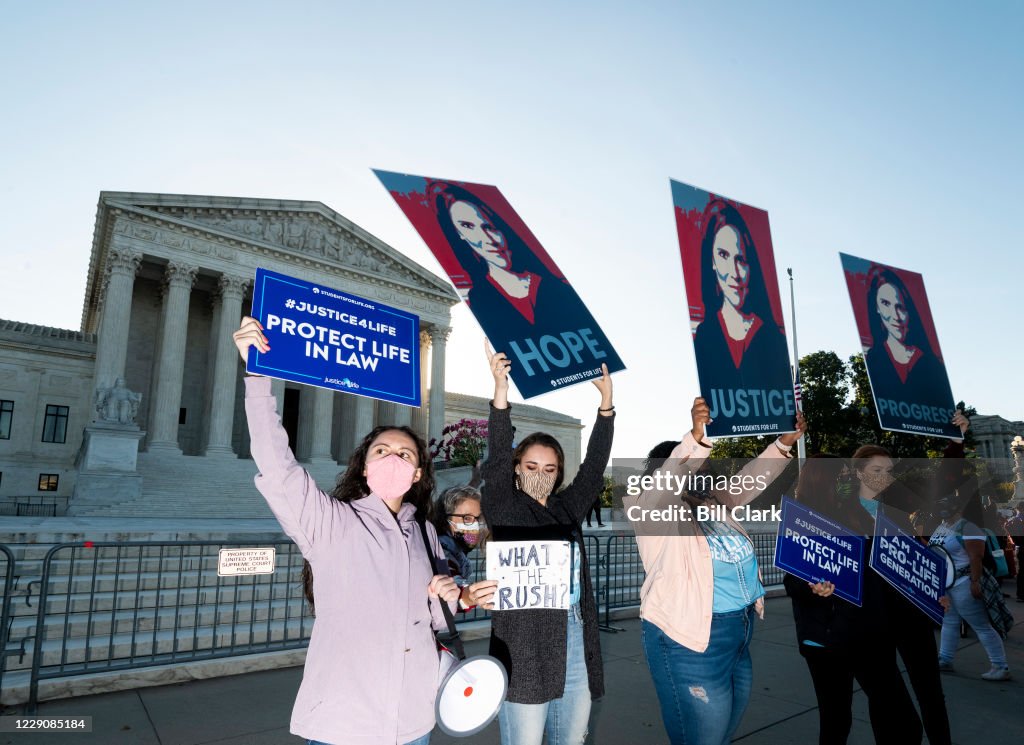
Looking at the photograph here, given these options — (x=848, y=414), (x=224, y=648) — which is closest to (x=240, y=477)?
(x=224, y=648)

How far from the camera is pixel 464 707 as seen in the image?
2.27m

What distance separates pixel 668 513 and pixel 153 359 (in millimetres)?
34577

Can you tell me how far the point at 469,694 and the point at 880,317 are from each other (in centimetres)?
493

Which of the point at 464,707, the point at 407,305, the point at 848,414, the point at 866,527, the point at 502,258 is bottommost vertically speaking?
the point at 464,707

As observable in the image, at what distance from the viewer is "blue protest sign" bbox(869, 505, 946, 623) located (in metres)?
3.71

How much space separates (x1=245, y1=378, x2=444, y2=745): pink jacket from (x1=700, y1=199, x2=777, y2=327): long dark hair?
9.73ft

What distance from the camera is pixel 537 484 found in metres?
3.00

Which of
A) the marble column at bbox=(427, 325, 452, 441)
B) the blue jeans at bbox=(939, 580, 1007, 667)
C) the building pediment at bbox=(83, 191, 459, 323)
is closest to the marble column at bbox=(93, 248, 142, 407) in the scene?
the building pediment at bbox=(83, 191, 459, 323)

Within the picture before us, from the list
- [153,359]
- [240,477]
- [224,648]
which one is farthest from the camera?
[153,359]

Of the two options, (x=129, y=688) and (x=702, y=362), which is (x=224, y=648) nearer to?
(x=129, y=688)

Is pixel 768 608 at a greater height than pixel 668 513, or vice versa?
pixel 668 513

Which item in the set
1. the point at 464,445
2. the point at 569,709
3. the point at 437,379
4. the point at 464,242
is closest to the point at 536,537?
the point at 569,709

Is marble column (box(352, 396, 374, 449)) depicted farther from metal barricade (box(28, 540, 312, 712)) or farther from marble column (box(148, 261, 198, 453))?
metal barricade (box(28, 540, 312, 712))

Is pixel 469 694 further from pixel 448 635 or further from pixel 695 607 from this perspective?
pixel 695 607
